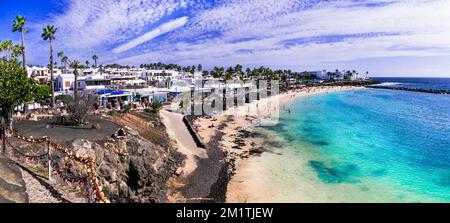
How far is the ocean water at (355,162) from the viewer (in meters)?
26.0

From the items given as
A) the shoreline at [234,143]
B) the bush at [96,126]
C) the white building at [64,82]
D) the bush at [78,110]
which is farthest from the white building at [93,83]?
the bush at [96,126]

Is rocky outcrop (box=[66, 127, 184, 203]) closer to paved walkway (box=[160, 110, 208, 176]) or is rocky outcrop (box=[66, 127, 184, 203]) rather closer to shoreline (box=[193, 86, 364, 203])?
paved walkway (box=[160, 110, 208, 176])

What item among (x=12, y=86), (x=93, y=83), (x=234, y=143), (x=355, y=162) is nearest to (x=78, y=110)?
(x=12, y=86)

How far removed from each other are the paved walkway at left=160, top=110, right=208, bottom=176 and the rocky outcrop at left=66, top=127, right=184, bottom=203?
2.36 m

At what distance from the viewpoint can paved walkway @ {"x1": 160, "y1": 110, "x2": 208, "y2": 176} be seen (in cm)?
3018

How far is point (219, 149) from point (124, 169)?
1469 centimetres

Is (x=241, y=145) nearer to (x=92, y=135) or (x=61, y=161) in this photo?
(x=92, y=135)

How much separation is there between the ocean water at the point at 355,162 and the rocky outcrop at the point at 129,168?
821 centimetres

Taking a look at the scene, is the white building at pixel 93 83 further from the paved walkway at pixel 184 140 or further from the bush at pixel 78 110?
the bush at pixel 78 110

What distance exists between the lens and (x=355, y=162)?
35312 millimetres

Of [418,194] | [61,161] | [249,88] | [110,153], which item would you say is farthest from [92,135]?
[249,88]

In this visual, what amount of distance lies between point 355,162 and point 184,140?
20.4 metres

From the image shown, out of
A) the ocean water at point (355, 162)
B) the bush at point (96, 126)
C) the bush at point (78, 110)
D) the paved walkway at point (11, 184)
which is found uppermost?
the bush at point (78, 110)

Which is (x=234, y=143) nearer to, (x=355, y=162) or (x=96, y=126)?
(x=355, y=162)
